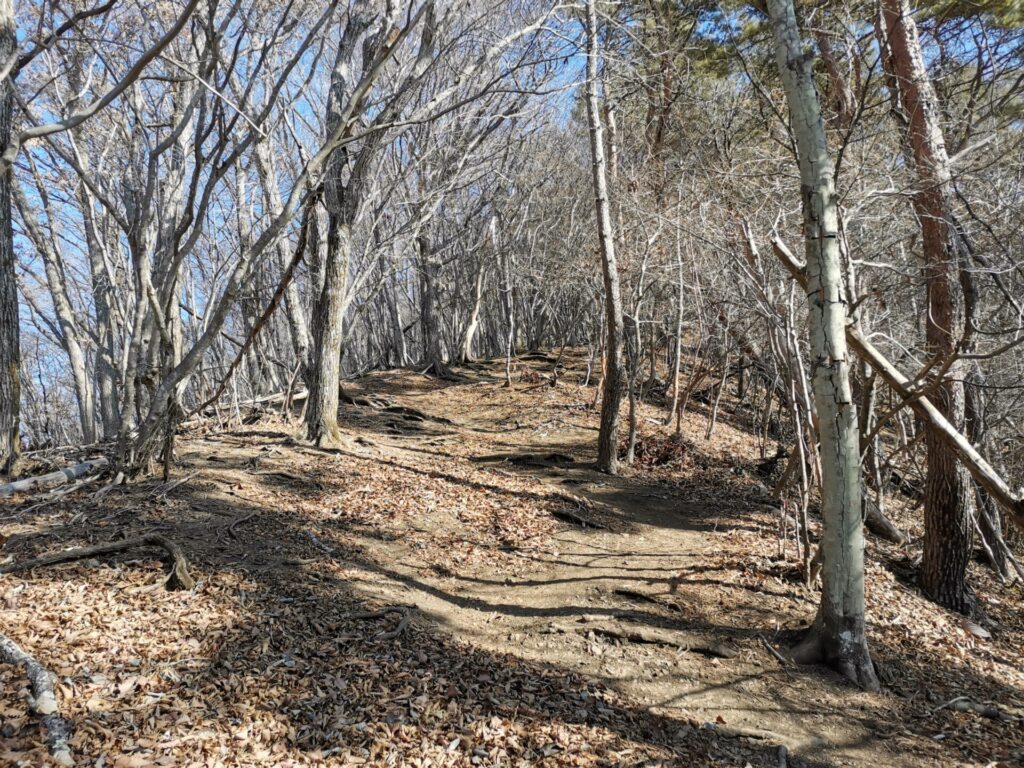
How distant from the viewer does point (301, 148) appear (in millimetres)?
8328

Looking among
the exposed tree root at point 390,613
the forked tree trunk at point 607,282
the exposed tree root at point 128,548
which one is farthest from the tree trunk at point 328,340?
the exposed tree root at point 390,613

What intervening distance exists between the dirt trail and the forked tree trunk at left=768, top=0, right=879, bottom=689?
1.91 feet

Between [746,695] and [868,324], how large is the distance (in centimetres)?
487

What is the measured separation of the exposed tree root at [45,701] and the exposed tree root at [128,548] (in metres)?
0.96

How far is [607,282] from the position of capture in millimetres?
8445

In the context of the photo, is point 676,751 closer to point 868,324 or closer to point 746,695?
point 746,695

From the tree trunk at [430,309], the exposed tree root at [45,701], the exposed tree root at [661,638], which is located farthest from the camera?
the tree trunk at [430,309]

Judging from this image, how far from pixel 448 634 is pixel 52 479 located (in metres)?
3.67

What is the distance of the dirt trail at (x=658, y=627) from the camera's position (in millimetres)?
3811

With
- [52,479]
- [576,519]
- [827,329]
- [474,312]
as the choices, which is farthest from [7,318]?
[474,312]

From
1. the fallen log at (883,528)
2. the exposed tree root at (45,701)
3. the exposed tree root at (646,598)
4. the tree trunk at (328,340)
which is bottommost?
the fallen log at (883,528)

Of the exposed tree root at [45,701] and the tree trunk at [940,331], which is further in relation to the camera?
the tree trunk at [940,331]

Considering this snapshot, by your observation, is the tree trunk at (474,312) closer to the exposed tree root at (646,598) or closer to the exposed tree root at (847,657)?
the exposed tree root at (646,598)

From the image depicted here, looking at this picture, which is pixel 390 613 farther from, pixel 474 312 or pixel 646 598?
pixel 474 312
